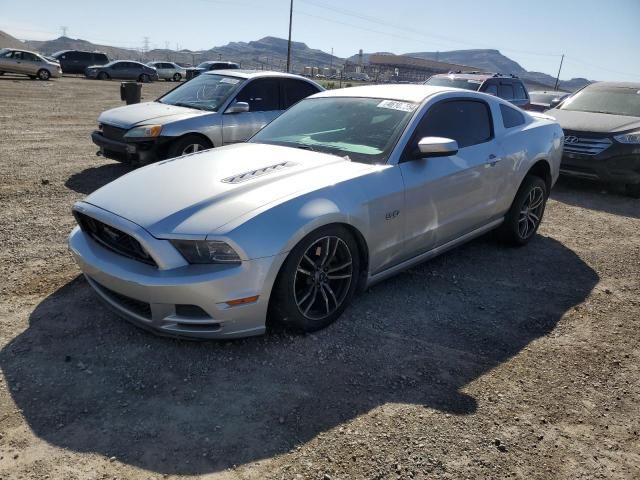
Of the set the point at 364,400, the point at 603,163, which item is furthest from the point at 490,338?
the point at 603,163

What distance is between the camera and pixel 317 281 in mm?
3207

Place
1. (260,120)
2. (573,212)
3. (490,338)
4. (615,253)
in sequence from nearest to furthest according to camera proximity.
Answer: (490,338)
(615,253)
(573,212)
(260,120)

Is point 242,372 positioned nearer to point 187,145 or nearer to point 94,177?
point 187,145

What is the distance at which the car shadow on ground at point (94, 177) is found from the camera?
21.5 ft

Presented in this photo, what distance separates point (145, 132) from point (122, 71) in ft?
98.7

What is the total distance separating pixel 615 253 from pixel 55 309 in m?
5.30

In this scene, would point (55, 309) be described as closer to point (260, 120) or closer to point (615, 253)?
point (260, 120)

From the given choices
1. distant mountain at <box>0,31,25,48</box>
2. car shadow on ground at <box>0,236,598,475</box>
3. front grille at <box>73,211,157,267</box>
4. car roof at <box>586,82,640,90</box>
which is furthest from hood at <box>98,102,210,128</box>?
distant mountain at <box>0,31,25,48</box>

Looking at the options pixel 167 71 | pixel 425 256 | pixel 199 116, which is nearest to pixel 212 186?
pixel 425 256

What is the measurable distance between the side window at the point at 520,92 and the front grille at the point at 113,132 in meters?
8.33

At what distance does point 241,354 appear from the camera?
10.0ft

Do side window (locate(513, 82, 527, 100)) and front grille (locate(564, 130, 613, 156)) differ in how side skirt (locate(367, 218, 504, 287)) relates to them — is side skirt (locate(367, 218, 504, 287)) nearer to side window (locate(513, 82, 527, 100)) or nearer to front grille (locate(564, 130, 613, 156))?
front grille (locate(564, 130, 613, 156))

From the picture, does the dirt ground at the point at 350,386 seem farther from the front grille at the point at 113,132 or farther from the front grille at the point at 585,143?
the front grille at the point at 585,143

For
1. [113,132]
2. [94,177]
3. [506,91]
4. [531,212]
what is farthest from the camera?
[506,91]
